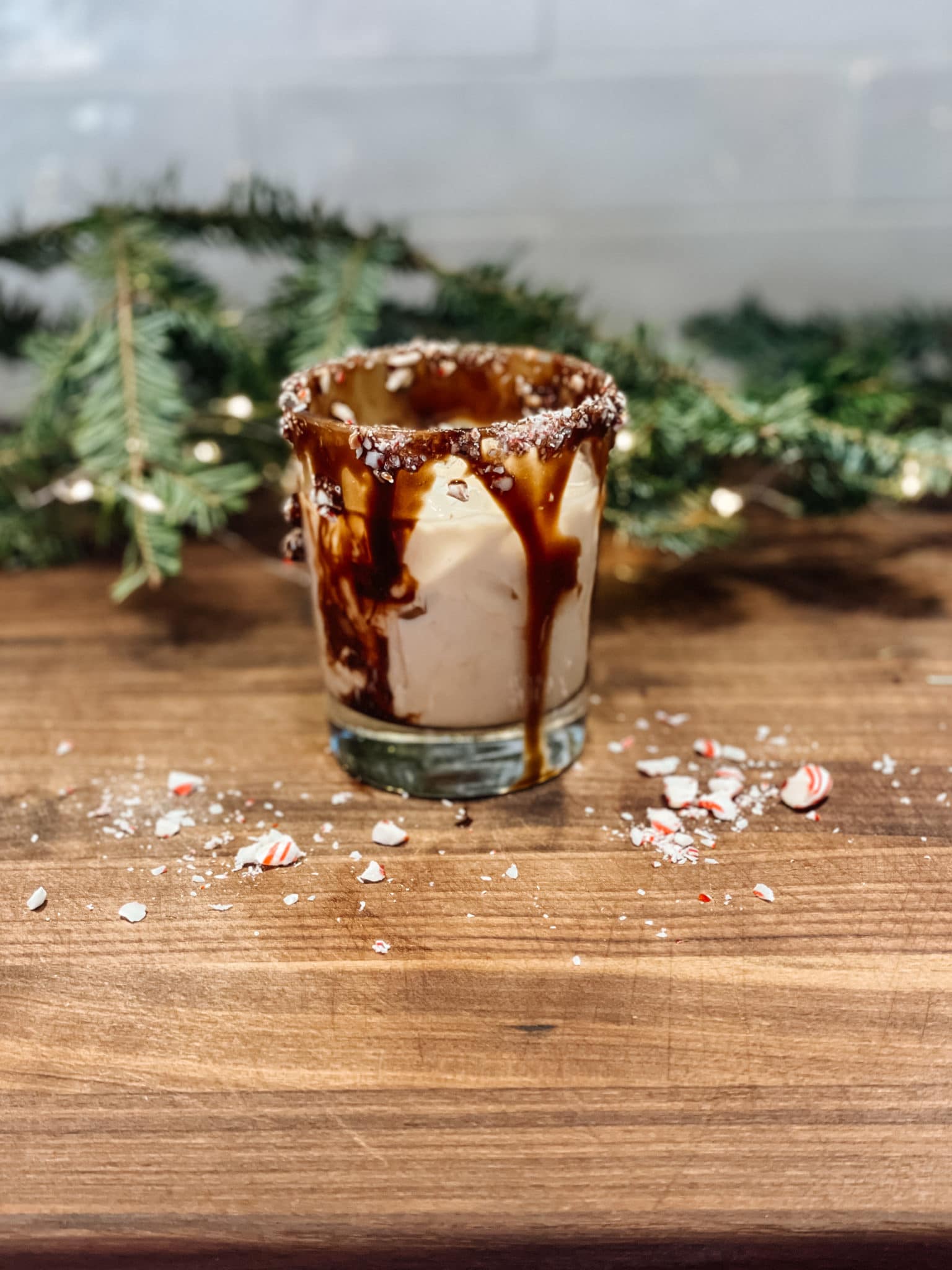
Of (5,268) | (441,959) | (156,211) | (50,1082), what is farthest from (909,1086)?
(5,268)

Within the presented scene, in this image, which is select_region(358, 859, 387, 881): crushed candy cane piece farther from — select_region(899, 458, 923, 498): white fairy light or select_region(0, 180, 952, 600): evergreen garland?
select_region(899, 458, 923, 498): white fairy light

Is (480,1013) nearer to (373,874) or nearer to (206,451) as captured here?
(373,874)

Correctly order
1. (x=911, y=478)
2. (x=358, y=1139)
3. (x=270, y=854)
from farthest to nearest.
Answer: (x=911, y=478)
(x=270, y=854)
(x=358, y=1139)

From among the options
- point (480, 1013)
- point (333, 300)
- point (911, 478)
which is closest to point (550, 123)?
point (333, 300)

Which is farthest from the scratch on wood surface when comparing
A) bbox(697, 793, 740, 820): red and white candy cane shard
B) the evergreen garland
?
the evergreen garland

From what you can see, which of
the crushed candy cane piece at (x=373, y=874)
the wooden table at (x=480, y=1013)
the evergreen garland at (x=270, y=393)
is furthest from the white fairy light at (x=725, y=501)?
the crushed candy cane piece at (x=373, y=874)

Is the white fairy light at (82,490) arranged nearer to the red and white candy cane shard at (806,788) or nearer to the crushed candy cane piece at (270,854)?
the crushed candy cane piece at (270,854)

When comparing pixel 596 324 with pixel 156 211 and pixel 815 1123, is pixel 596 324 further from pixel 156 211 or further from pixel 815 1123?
pixel 815 1123
